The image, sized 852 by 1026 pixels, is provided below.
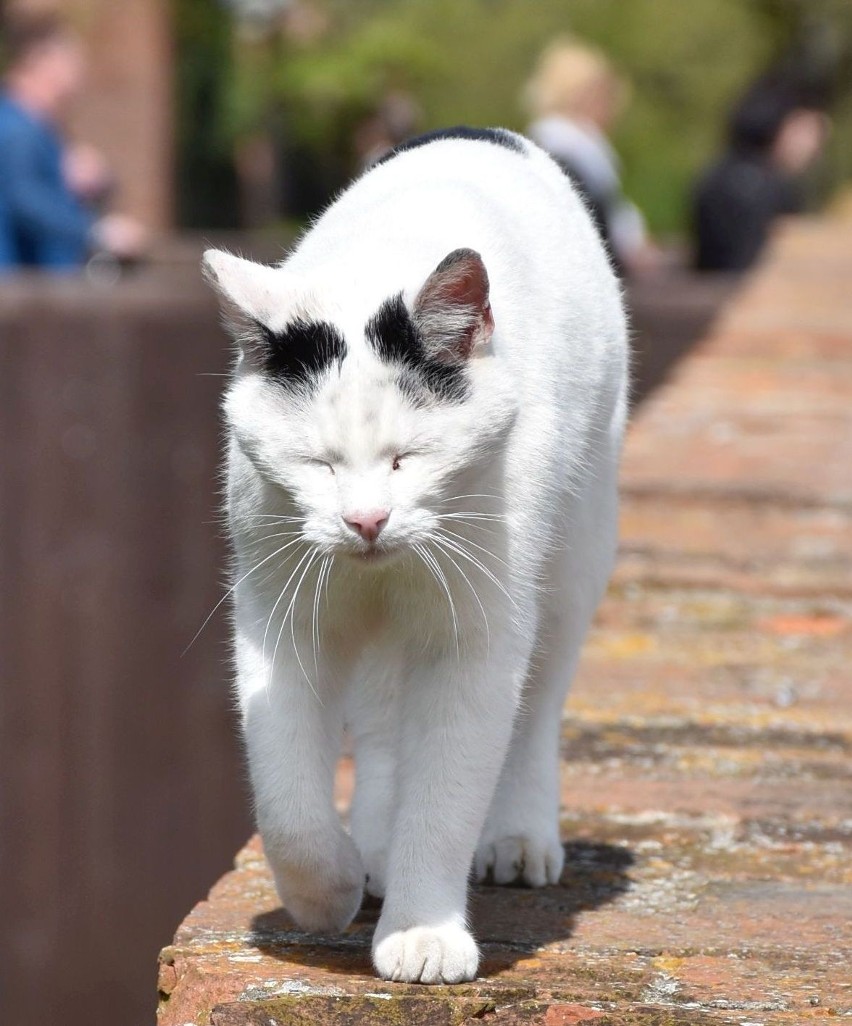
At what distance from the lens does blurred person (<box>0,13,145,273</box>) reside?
600cm

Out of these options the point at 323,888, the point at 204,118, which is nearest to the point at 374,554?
the point at 323,888

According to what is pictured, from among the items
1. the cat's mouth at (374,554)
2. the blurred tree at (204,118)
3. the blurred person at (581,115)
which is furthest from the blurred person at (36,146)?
the blurred tree at (204,118)

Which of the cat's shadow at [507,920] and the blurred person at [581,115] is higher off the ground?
the blurred person at [581,115]

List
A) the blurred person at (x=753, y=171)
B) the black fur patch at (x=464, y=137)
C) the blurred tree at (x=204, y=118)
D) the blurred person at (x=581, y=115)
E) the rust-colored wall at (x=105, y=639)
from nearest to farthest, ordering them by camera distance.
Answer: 1. the black fur patch at (x=464, y=137)
2. the rust-colored wall at (x=105, y=639)
3. the blurred person at (x=581, y=115)
4. the blurred person at (x=753, y=171)
5. the blurred tree at (x=204, y=118)

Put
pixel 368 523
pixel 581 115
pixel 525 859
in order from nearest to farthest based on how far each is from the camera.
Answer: pixel 368 523 < pixel 525 859 < pixel 581 115

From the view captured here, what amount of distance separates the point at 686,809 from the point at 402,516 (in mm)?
1168

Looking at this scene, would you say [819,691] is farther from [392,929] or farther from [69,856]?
[69,856]

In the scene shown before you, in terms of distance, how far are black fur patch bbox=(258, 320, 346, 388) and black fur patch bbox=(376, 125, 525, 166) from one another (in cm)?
84

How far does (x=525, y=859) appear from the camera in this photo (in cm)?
299

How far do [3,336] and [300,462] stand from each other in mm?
4415

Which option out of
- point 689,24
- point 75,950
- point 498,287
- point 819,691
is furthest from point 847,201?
point 498,287

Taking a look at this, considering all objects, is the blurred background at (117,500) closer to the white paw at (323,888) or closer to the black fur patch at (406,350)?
the black fur patch at (406,350)

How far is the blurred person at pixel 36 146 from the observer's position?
600 centimetres

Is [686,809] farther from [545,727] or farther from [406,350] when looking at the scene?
[406,350]
